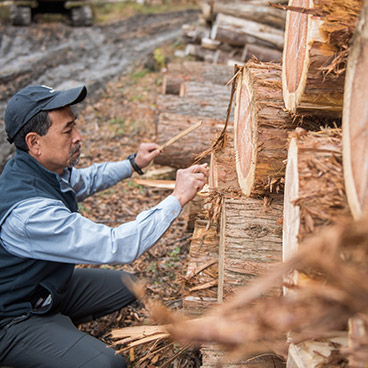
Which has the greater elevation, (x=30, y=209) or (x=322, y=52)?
(x=322, y=52)

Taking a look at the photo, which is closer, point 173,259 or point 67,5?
point 173,259

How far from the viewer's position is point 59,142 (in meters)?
2.43

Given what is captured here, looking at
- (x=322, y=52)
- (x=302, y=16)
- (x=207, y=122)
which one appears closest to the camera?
(x=322, y=52)

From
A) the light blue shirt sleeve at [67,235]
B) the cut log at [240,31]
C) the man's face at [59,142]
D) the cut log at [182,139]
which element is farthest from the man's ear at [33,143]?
the cut log at [240,31]

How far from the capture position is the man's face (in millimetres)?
2404

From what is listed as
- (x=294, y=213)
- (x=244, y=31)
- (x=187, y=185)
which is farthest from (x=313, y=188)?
(x=244, y=31)

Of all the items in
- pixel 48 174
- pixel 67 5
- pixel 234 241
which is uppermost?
pixel 67 5

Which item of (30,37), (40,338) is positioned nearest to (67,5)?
(30,37)

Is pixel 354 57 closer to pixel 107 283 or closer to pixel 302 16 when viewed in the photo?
pixel 302 16

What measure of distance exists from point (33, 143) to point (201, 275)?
1385mm

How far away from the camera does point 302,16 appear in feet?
6.40

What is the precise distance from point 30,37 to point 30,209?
9.30m

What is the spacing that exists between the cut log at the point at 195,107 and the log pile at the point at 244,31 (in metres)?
2.73

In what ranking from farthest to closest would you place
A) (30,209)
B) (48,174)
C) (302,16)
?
(48,174)
(30,209)
(302,16)
